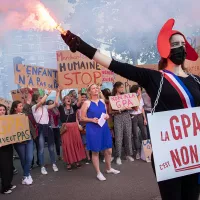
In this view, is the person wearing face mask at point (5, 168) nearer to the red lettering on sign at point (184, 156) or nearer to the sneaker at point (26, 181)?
the sneaker at point (26, 181)

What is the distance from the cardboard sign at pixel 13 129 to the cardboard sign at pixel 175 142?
343 centimetres

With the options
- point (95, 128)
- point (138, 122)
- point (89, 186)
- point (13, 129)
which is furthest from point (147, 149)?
point (13, 129)

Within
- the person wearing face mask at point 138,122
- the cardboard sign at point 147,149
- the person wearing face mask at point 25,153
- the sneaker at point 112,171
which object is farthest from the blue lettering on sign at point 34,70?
the cardboard sign at point 147,149

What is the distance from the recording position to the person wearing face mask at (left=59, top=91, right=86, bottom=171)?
6289mm

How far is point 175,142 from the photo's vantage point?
2021 millimetres

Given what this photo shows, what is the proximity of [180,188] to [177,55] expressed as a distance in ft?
3.27

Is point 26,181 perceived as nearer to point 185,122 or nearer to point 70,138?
point 70,138

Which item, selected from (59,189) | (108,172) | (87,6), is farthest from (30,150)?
(87,6)

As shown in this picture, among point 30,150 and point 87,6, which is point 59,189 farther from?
point 87,6

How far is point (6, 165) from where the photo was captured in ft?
15.8

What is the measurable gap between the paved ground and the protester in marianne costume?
6.61 ft

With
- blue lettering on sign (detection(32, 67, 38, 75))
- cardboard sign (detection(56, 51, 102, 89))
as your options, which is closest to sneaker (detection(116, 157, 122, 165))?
cardboard sign (detection(56, 51, 102, 89))

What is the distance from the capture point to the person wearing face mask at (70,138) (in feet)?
20.6

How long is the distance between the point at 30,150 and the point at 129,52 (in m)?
11.3
